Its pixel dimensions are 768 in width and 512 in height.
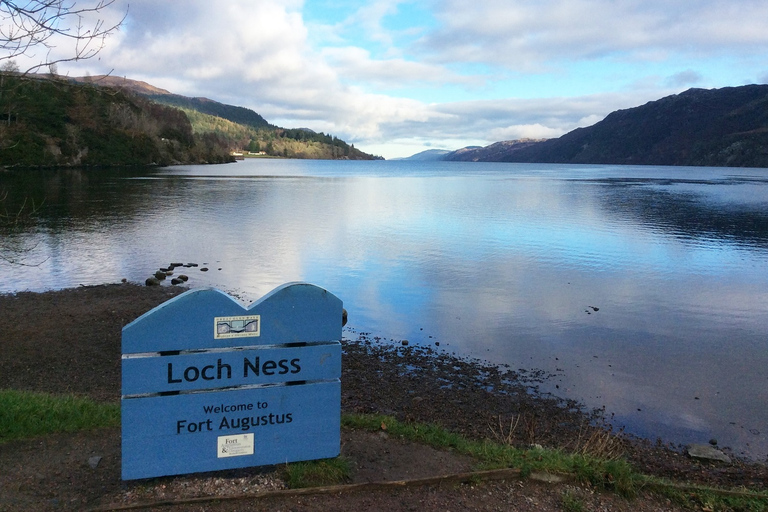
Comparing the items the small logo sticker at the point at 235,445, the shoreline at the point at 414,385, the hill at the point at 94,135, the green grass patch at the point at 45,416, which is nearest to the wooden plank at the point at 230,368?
the small logo sticker at the point at 235,445

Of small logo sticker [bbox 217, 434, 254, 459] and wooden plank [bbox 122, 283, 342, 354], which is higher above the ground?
wooden plank [bbox 122, 283, 342, 354]

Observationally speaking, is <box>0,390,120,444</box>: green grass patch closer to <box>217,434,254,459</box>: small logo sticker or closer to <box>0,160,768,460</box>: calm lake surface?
<box>217,434,254,459</box>: small logo sticker

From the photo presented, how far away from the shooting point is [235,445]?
5.50 meters

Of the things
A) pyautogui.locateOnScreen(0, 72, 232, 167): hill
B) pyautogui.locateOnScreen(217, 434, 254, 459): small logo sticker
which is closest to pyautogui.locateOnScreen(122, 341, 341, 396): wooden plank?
pyautogui.locateOnScreen(217, 434, 254, 459): small logo sticker

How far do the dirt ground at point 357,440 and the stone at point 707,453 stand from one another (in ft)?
0.67

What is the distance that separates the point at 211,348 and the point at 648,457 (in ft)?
23.5

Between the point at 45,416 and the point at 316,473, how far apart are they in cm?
379

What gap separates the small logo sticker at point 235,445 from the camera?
546 centimetres

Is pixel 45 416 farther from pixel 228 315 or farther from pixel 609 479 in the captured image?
pixel 609 479

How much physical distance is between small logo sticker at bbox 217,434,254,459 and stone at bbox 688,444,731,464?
7301 millimetres

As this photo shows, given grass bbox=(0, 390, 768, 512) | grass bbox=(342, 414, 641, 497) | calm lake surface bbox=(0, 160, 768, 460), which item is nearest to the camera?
grass bbox=(0, 390, 768, 512)

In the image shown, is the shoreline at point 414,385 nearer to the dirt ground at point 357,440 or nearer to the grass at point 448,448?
the dirt ground at point 357,440

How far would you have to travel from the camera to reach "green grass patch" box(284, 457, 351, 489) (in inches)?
215

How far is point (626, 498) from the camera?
5.72 m
